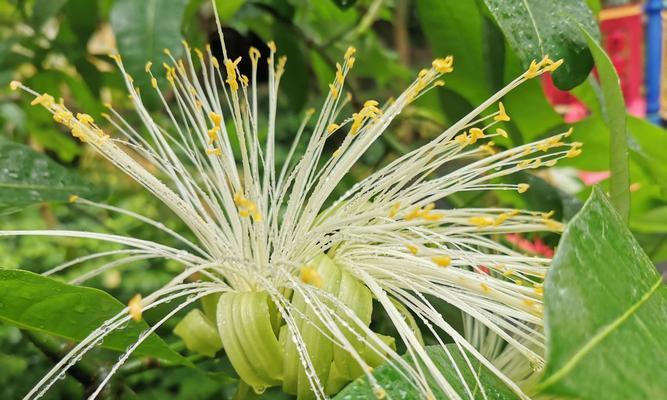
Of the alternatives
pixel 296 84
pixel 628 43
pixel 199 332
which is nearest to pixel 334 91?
pixel 199 332

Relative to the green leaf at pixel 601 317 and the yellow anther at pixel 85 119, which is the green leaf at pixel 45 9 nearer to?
the yellow anther at pixel 85 119

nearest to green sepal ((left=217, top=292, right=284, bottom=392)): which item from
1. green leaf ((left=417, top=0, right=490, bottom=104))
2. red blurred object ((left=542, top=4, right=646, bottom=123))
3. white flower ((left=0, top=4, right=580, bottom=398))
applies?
white flower ((left=0, top=4, right=580, bottom=398))

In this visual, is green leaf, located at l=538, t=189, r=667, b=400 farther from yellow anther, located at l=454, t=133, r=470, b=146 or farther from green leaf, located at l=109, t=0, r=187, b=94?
green leaf, located at l=109, t=0, r=187, b=94

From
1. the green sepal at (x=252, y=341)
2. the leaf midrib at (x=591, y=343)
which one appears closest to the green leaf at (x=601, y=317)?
the leaf midrib at (x=591, y=343)

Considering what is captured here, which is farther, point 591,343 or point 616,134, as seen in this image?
point 616,134

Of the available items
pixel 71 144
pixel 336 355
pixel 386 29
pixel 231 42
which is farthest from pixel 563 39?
pixel 386 29

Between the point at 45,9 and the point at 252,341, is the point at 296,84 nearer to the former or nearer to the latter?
the point at 45,9
